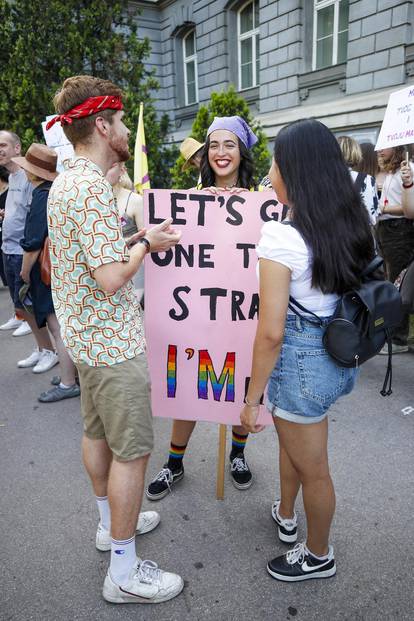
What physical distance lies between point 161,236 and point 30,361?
311 centimetres

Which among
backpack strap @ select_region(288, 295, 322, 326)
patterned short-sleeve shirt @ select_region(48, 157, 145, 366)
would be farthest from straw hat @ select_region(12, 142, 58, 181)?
backpack strap @ select_region(288, 295, 322, 326)

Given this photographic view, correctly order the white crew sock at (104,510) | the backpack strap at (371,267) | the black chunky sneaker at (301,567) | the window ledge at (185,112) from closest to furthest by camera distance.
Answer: the backpack strap at (371,267) → the black chunky sneaker at (301,567) → the white crew sock at (104,510) → the window ledge at (185,112)

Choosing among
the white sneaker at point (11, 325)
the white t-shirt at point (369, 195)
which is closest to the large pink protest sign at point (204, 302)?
the white t-shirt at point (369, 195)

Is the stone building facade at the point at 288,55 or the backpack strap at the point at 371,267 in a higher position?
the stone building facade at the point at 288,55

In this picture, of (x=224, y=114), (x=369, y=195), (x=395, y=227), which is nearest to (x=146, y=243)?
(x=369, y=195)

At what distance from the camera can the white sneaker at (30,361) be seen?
431cm

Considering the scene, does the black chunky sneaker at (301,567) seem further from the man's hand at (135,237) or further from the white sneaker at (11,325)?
the white sneaker at (11,325)

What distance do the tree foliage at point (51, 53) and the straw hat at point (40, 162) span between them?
4.46 meters

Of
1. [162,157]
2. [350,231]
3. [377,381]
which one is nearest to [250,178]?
[350,231]

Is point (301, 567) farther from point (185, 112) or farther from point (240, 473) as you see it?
point (185, 112)

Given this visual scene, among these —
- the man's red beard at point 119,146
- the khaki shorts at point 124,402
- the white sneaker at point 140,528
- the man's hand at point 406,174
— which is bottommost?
the white sneaker at point 140,528

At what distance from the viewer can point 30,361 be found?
14.2 ft

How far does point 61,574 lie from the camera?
1927mm

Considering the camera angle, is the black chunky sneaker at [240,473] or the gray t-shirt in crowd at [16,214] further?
the gray t-shirt in crowd at [16,214]
